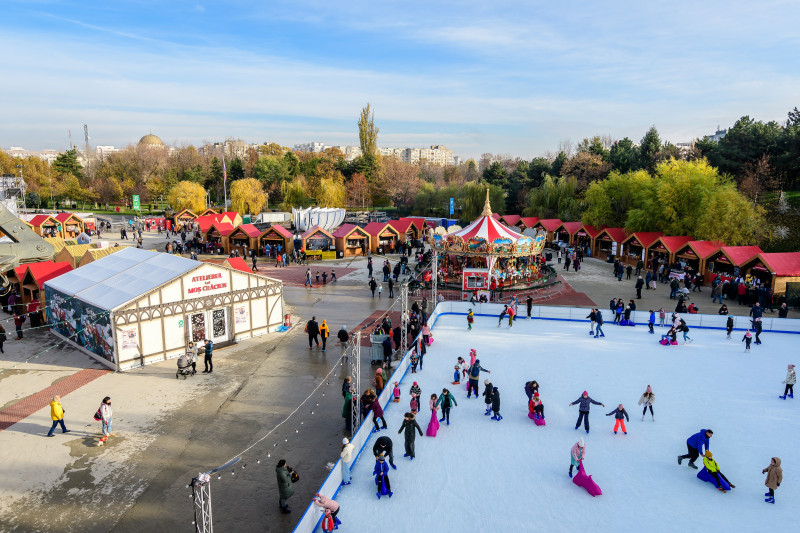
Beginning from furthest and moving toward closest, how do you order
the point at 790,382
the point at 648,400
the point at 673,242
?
the point at 673,242
the point at 790,382
the point at 648,400

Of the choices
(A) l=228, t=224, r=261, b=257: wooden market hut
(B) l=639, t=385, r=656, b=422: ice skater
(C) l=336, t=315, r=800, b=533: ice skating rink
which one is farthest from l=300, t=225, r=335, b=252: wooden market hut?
(B) l=639, t=385, r=656, b=422: ice skater

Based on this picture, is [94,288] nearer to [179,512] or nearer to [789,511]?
[179,512]

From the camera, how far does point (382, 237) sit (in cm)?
3828

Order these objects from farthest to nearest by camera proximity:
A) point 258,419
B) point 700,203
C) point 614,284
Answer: point 700,203, point 614,284, point 258,419

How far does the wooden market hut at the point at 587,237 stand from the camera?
3748 centimetres

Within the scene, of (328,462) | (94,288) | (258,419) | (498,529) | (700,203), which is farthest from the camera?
(700,203)

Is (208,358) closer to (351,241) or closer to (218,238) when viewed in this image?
(351,241)

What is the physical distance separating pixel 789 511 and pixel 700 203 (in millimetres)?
26568

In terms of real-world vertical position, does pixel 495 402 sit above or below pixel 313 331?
below

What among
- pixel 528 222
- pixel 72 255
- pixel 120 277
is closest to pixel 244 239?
pixel 72 255

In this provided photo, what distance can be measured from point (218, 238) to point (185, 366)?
2694cm

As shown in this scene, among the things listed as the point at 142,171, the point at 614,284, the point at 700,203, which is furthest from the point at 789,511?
the point at 142,171

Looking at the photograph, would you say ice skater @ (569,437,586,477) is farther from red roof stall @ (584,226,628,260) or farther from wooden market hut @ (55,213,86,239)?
wooden market hut @ (55,213,86,239)

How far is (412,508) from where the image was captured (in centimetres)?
801
